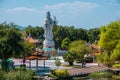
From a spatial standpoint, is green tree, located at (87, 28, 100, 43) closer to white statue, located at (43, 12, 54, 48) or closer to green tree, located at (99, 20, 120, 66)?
white statue, located at (43, 12, 54, 48)

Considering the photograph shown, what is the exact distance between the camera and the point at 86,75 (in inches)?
1474

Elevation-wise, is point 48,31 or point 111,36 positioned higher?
point 48,31

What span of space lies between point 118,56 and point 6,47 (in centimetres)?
1385

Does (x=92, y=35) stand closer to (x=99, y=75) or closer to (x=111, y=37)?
(x=111, y=37)

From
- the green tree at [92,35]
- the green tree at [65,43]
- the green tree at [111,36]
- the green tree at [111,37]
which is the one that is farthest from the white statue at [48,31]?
the green tree at [92,35]

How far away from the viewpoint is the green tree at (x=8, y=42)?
3403cm

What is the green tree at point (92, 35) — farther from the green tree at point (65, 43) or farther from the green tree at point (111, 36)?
the green tree at point (111, 36)

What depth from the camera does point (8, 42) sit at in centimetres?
3425

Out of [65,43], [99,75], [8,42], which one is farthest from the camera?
[65,43]

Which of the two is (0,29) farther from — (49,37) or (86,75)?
(49,37)

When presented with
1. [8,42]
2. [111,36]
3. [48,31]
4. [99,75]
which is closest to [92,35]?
[48,31]

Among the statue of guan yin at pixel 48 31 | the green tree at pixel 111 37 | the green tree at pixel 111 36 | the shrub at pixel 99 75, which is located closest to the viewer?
the shrub at pixel 99 75

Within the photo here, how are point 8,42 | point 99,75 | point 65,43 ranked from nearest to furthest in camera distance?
point 8,42
point 99,75
point 65,43

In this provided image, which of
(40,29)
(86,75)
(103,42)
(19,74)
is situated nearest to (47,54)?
(103,42)
